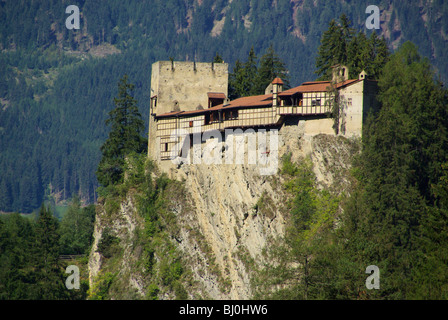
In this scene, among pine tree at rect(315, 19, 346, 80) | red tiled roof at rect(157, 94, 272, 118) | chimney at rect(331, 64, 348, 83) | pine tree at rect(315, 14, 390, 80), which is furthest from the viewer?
pine tree at rect(315, 19, 346, 80)

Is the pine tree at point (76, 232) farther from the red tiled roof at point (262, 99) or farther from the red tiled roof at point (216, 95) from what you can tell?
the red tiled roof at point (216, 95)

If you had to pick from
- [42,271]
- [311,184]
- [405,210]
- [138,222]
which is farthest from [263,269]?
[42,271]

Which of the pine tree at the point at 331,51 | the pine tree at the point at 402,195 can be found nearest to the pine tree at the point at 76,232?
the pine tree at the point at 331,51

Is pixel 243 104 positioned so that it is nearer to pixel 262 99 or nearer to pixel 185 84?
pixel 262 99

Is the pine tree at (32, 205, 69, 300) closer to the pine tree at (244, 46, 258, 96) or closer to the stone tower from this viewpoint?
the stone tower

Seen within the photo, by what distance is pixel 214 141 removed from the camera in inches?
3147

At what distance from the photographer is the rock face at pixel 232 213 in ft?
233

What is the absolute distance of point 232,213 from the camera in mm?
78125

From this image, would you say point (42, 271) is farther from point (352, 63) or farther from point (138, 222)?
point (352, 63)

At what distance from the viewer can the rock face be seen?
233 ft

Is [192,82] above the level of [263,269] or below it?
above

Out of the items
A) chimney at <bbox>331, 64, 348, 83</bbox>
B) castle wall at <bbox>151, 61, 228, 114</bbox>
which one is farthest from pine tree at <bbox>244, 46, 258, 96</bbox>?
chimney at <bbox>331, 64, 348, 83</bbox>

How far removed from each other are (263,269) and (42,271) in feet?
84.5

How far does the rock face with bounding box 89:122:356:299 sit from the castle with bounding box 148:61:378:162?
1.46 m
